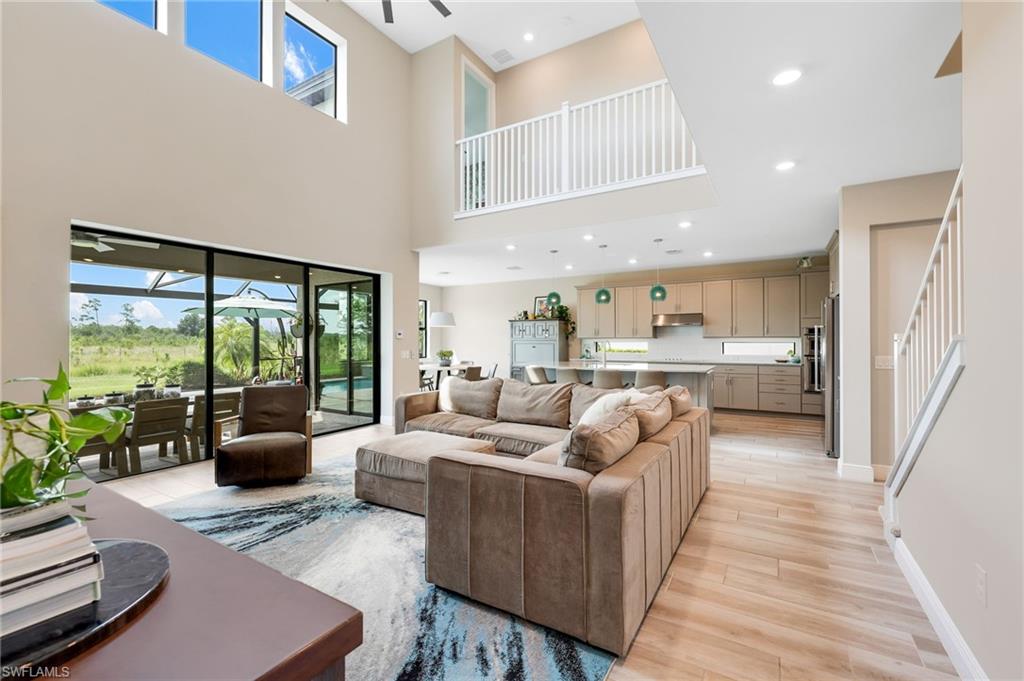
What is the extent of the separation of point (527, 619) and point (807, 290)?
7275 millimetres

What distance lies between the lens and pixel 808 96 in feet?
8.59

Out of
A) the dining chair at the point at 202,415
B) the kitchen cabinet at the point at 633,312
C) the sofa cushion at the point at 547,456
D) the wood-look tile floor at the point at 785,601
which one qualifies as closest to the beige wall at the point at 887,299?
the wood-look tile floor at the point at 785,601

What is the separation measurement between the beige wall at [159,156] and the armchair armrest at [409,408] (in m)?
2.20

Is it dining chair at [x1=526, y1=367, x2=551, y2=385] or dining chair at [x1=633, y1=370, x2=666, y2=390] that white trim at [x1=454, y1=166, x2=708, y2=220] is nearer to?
dining chair at [x1=633, y1=370, x2=666, y2=390]

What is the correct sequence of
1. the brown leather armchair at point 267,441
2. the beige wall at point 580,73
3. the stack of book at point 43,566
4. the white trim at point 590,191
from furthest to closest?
the beige wall at point 580,73 → the white trim at point 590,191 → the brown leather armchair at point 267,441 → the stack of book at point 43,566

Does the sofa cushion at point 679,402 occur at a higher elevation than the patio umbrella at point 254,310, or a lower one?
lower

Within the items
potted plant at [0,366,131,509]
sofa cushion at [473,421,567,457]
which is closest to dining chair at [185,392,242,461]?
sofa cushion at [473,421,567,457]

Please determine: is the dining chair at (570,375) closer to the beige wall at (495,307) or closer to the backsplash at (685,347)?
the backsplash at (685,347)

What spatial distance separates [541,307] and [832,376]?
5905 mm

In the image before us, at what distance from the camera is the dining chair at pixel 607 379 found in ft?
19.0

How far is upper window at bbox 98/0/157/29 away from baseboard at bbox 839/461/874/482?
742 centimetres

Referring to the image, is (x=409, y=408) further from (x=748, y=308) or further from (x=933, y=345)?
(x=748, y=308)

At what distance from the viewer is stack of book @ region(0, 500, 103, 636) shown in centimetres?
76

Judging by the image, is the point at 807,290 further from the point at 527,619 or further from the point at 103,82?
the point at 103,82
